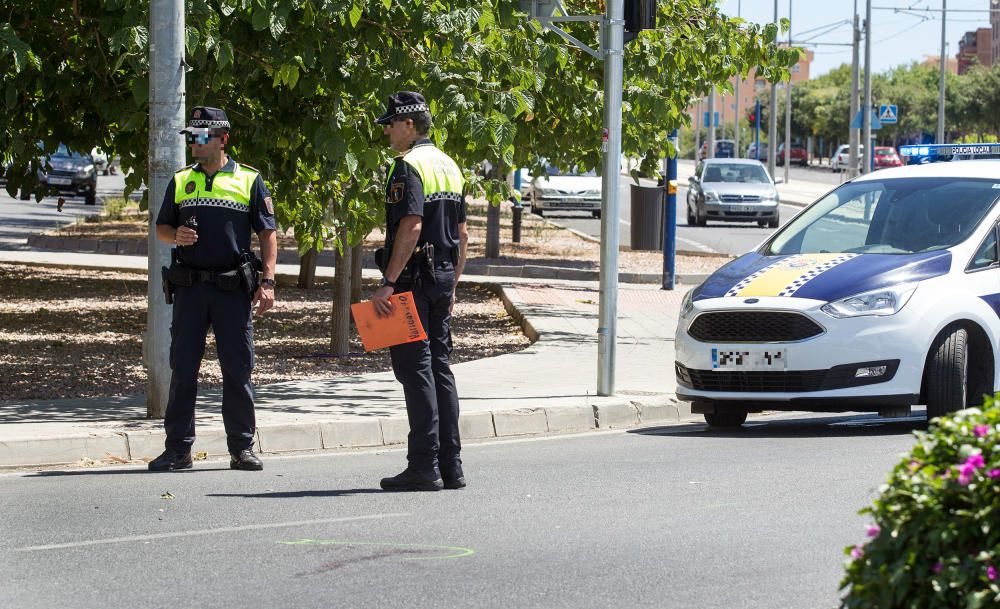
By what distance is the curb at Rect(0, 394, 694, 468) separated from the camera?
8.79m

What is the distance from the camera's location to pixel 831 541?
642 centimetres

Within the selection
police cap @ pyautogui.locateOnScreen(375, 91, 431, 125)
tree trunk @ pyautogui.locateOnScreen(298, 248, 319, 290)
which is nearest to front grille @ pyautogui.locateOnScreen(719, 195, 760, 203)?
tree trunk @ pyautogui.locateOnScreen(298, 248, 319, 290)

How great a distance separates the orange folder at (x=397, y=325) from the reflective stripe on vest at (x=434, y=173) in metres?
0.52

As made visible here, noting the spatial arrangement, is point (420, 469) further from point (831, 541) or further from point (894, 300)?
point (894, 300)

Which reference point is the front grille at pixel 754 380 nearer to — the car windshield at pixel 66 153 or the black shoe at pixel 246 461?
the black shoe at pixel 246 461

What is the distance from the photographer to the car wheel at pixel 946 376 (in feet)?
31.0

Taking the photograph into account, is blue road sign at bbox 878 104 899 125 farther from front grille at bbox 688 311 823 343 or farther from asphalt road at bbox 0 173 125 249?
front grille at bbox 688 311 823 343

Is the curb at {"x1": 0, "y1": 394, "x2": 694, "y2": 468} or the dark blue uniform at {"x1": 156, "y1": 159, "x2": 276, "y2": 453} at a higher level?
the dark blue uniform at {"x1": 156, "y1": 159, "x2": 276, "y2": 453}

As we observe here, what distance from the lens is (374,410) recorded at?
10.3m

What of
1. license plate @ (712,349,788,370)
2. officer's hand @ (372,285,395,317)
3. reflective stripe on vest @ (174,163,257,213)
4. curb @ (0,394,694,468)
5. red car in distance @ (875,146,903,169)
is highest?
red car in distance @ (875,146,903,169)

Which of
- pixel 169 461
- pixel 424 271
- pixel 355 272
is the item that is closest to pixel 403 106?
pixel 424 271

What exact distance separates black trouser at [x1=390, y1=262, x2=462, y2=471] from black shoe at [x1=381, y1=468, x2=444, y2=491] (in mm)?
36

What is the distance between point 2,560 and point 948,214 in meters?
6.62

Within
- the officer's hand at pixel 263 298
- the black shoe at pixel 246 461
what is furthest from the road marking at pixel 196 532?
the officer's hand at pixel 263 298
